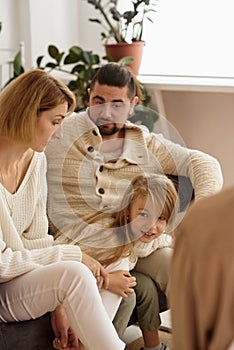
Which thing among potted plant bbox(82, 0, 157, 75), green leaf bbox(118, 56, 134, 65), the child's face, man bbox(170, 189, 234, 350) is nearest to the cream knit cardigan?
the child's face

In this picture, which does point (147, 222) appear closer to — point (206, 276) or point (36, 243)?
point (36, 243)

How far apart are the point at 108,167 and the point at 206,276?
1.99 meters

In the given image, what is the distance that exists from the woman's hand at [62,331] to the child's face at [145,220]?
0.42m

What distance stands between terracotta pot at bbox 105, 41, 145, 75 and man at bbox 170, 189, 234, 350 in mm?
3094

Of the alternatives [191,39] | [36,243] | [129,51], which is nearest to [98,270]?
[36,243]

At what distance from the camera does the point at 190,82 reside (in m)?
3.40

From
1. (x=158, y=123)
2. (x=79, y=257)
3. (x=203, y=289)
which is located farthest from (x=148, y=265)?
(x=203, y=289)

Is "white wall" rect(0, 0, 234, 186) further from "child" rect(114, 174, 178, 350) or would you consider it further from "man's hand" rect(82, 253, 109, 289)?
"man's hand" rect(82, 253, 109, 289)

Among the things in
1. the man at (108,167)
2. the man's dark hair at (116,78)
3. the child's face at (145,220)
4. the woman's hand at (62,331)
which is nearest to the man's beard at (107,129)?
the man at (108,167)

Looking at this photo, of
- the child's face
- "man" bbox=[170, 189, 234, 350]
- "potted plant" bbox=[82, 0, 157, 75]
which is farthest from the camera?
"potted plant" bbox=[82, 0, 157, 75]

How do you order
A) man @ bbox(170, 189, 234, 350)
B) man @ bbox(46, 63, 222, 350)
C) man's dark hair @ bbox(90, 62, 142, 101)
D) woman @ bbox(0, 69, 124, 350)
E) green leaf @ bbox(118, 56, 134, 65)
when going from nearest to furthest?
1. man @ bbox(170, 189, 234, 350)
2. woman @ bbox(0, 69, 124, 350)
3. man @ bbox(46, 63, 222, 350)
4. man's dark hair @ bbox(90, 62, 142, 101)
5. green leaf @ bbox(118, 56, 134, 65)

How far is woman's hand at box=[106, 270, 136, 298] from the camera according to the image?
2012 mm

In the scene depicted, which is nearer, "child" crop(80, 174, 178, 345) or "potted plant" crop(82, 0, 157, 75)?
"child" crop(80, 174, 178, 345)

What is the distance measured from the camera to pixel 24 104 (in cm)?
191
